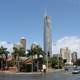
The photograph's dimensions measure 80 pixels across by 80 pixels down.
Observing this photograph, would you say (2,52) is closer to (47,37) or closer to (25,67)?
(25,67)

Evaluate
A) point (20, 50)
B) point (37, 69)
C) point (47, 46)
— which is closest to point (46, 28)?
point (47, 46)

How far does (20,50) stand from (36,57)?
10524mm

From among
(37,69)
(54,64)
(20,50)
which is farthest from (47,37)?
(37,69)

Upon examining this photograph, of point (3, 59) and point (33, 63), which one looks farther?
point (3, 59)

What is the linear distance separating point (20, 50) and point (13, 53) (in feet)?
9.73

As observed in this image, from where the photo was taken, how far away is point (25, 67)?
101375 millimetres

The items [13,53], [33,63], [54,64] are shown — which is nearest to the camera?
[33,63]

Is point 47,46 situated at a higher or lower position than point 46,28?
lower

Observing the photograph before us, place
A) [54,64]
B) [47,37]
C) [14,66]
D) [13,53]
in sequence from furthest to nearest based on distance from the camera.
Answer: [47,37], [54,64], [13,53], [14,66]

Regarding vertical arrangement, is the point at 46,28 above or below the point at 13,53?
above

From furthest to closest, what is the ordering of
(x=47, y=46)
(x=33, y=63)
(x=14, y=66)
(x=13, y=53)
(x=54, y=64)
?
(x=47, y=46) → (x=54, y=64) → (x=13, y=53) → (x=14, y=66) → (x=33, y=63)

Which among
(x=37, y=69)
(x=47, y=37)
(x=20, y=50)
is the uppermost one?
(x=47, y=37)

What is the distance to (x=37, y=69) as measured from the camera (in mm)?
101312

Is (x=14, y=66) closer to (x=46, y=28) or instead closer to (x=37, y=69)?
(x=37, y=69)
